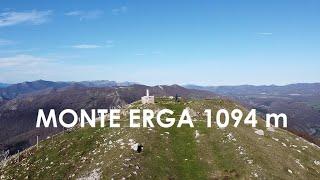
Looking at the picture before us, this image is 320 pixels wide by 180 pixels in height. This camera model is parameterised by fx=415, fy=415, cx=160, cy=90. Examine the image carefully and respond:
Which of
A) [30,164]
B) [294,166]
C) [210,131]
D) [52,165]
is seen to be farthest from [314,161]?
[30,164]

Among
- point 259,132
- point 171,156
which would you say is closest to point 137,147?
point 171,156

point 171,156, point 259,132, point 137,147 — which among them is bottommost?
point 171,156

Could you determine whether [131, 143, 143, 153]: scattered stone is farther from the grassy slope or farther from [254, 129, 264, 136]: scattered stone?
[254, 129, 264, 136]: scattered stone

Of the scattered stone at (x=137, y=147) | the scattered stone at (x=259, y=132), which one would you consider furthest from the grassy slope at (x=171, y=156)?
the scattered stone at (x=259, y=132)

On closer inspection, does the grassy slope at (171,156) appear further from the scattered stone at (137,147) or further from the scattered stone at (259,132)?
the scattered stone at (259,132)

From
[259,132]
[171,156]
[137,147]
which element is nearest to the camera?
[171,156]

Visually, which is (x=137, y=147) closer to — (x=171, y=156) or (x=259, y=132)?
(x=171, y=156)

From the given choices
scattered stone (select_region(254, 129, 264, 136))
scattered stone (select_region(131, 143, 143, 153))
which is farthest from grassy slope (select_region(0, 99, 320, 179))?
scattered stone (select_region(254, 129, 264, 136))

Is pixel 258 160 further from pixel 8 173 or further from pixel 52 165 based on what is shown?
pixel 8 173
